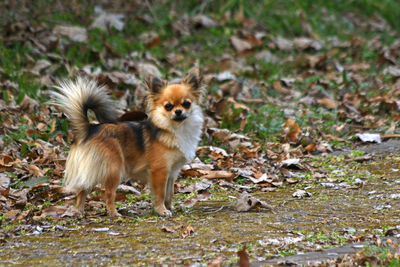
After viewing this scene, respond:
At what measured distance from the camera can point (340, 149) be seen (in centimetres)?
686

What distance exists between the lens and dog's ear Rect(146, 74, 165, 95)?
4.84 metres

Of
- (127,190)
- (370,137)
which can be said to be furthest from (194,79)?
(370,137)

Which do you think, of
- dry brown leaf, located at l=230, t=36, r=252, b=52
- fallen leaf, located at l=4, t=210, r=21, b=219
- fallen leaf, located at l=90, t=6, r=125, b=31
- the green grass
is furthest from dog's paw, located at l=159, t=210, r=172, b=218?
fallen leaf, located at l=90, t=6, r=125, b=31

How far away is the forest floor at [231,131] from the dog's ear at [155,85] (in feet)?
3.49

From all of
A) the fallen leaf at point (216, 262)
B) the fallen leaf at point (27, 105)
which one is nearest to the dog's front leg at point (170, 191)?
the fallen leaf at point (216, 262)

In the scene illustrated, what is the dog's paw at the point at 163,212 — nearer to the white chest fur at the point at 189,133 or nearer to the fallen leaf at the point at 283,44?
the white chest fur at the point at 189,133

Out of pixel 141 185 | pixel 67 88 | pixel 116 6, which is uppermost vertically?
pixel 116 6

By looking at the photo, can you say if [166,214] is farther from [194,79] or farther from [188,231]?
[194,79]

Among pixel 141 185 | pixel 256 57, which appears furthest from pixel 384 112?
pixel 141 185

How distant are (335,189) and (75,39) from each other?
533cm

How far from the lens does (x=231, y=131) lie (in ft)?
23.2

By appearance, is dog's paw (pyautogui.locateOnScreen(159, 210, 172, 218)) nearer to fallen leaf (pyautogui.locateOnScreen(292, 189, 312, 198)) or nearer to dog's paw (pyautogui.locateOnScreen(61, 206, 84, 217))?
dog's paw (pyautogui.locateOnScreen(61, 206, 84, 217))

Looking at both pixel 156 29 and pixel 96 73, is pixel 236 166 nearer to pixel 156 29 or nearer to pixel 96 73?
pixel 96 73

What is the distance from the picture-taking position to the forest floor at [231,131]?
12.8ft
